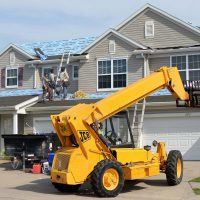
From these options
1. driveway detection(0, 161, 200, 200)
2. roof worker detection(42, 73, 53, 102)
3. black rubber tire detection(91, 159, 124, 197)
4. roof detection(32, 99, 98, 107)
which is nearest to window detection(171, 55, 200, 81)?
roof detection(32, 99, 98, 107)

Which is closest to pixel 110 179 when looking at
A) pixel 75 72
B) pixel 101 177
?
pixel 101 177

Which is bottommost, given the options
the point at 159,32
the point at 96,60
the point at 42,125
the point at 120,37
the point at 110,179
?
the point at 110,179

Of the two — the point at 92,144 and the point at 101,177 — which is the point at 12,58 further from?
the point at 101,177

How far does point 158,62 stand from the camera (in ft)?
81.0

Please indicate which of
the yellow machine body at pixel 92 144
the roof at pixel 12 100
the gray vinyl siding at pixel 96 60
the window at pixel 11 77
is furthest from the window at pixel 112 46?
the yellow machine body at pixel 92 144

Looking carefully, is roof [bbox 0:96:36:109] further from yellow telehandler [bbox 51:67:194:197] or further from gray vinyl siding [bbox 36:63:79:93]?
yellow telehandler [bbox 51:67:194:197]

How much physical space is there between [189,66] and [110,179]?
14314mm

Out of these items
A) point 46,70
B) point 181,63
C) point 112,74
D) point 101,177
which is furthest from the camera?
point 46,70

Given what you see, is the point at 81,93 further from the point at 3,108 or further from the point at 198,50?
the point at 198,50

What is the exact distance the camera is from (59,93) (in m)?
26.1

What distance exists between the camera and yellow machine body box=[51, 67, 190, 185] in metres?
10.8

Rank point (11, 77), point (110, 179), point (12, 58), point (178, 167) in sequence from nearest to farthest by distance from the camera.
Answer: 1. point (110, 179)
2. point (178, 167)
3. point (11, 77)
4. point (12, 58)

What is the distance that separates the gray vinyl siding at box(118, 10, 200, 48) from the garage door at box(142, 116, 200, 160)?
5.02 m

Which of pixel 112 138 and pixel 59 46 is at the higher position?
pixel 59 46
